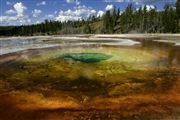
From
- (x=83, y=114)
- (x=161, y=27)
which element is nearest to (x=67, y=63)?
(x=83, y=114)

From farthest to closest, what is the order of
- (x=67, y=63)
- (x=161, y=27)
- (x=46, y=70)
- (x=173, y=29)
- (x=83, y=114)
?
(x=161, y=27), (x=173, y=29), (x=67, y=63), (x=46, y=70), (x=83, y=114)

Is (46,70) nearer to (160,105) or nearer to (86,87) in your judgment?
(86,87)

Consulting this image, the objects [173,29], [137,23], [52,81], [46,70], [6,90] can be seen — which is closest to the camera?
[6,90]

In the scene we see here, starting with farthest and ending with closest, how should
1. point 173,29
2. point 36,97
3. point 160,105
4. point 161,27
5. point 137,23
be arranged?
point 137,23 < point 161,27 < point 173,29 < point 36,97 < point 160,105

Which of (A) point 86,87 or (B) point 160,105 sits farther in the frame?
(A) point 86,87

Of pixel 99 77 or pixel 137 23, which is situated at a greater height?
pixel 137 23

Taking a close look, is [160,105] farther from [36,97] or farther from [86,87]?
[36,97]

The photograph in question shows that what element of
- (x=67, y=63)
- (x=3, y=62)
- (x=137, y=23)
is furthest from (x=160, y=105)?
(x=137, y=23)

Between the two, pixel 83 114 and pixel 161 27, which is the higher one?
pixel 161 27

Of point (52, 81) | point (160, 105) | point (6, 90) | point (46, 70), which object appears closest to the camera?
point (160, 105)
